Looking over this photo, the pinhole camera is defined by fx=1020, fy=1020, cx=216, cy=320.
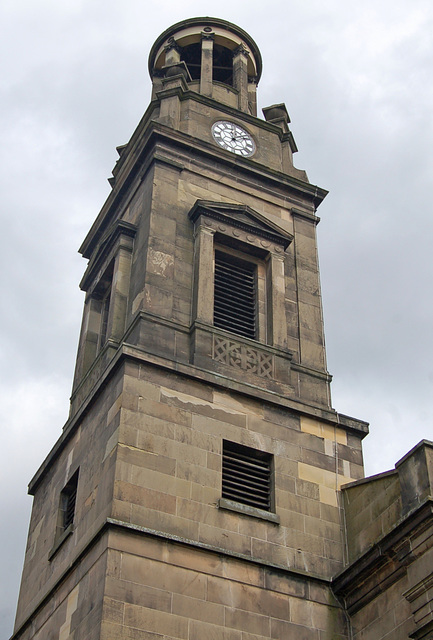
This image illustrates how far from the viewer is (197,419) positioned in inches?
854

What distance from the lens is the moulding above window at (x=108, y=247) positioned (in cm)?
2655

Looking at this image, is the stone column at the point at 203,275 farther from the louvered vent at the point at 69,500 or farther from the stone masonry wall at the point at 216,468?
the louvered vent at the point at 69,500

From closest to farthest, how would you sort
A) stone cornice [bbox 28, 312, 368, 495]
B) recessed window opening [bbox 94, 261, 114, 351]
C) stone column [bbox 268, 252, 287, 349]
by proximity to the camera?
stone cornice [bbox 28, 312, 368, 495], stone column [bbox 268, 252, 287, 349], recessed window opening [bbox 94, 261, 114, 351]

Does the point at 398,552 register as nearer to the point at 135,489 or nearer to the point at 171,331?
the point at 135,489

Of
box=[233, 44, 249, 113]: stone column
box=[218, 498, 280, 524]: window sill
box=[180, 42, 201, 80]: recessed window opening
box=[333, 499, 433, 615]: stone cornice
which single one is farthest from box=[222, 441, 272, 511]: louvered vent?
box=[180, 42, 201, 80]: recessed window opening

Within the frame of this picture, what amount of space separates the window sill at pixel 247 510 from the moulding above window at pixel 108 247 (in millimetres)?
8274

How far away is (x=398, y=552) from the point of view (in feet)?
62.7

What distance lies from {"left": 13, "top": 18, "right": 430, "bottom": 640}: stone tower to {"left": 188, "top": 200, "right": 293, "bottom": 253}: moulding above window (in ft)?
0.14

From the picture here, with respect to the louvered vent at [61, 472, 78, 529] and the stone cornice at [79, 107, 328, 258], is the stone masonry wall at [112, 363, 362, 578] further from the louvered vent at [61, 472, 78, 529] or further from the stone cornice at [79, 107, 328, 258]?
the stone cornice at [79, 107, 328, 258]

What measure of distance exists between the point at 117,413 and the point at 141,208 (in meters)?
7.72

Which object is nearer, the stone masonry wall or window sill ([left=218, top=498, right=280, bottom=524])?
the stone masonry wall

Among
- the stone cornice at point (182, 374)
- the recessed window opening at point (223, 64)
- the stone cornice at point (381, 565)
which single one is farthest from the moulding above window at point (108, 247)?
the stone cornice at point (381, 565)

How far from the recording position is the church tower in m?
19.3

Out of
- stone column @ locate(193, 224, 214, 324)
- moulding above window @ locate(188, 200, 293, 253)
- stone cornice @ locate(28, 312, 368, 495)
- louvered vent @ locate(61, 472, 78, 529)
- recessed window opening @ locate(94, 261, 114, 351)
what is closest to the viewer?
stone cornice @ locate(28, 312, 368, 495)
